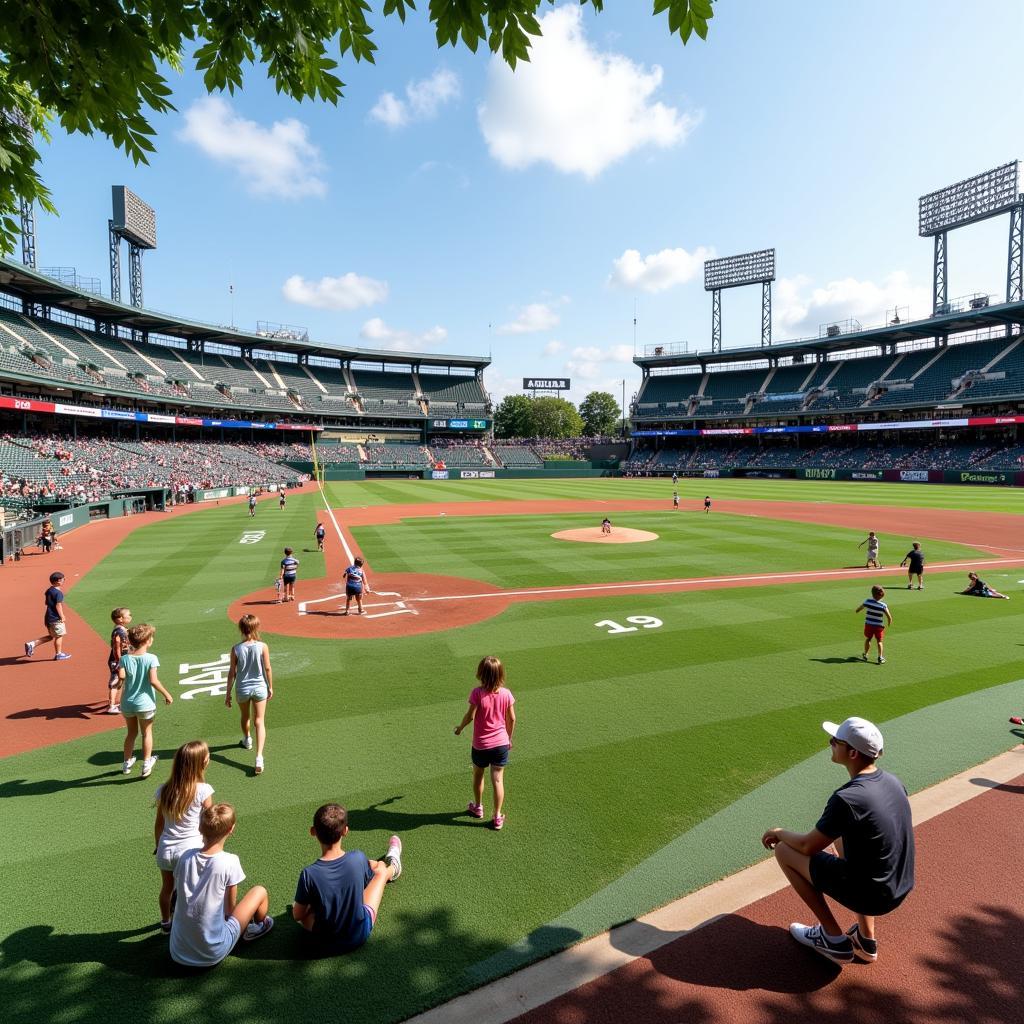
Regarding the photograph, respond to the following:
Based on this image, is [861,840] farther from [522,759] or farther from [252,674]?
[252,674]

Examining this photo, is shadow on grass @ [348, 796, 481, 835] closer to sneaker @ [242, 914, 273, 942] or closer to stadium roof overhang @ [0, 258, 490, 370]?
sneaker @ [242, 914, 273, 942]

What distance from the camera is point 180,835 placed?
497 cm

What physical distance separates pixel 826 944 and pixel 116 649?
10.1 metres

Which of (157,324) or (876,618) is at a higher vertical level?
(157,324)

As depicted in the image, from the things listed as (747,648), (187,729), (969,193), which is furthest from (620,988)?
(969,193)

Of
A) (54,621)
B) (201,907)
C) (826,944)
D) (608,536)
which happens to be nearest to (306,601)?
(54,621)

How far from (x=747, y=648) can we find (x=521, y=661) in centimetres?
486

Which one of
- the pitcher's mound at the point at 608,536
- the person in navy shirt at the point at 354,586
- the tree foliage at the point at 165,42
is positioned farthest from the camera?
the pitcher's mound at the point at 608,536

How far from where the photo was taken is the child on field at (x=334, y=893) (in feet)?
15.1

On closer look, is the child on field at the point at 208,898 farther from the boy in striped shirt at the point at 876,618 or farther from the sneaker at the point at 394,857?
the boy in striped shirt at the point at 876,618

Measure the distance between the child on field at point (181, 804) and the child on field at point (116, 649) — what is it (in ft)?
15.2

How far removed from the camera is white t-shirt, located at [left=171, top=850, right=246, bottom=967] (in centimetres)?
447

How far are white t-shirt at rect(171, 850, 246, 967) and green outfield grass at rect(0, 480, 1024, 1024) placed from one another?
26 centimetres

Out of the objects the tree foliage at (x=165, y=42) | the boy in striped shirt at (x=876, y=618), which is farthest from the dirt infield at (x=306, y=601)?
the tree foliage at (x=165, y=42)
